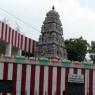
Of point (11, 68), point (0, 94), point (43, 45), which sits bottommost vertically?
point (0, 94)

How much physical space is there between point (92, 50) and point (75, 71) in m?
29.3

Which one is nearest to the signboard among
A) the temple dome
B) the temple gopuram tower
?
the temple gopuram tower

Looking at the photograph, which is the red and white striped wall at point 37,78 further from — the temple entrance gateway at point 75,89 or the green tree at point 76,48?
the green tree at point 76,48

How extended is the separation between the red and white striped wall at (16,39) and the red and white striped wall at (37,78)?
13601 mm

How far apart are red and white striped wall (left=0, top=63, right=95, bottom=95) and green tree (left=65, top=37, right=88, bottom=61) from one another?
2528 centimetres

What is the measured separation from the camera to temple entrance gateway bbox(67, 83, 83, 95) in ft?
120

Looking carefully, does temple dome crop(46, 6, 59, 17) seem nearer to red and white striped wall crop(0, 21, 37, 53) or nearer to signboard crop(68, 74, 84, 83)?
red and white striped wall crop(0, 21, 37, 53)

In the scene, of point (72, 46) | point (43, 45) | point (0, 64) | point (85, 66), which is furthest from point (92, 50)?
point (0, 64)

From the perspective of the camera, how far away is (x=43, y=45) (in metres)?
52.7

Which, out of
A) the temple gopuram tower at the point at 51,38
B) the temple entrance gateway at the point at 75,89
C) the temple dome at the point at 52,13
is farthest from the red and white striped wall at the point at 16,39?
the temple entrance gateway at the point at 75,89

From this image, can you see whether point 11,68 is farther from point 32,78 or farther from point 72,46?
point 72,46

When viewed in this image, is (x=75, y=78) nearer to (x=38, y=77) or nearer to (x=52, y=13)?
(x=38, y=77)

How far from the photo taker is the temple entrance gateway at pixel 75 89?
36688 mm

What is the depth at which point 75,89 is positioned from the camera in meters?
36.9
